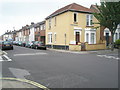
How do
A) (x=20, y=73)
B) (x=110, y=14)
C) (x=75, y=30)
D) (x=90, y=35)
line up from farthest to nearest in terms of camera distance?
(x=90, y=35) → (x=75, y=30) → (x=110, y=14) → (x=20, y=73)

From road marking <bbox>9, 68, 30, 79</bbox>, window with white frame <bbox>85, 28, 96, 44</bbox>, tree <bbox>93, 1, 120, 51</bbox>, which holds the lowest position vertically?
road marking <bbox>9, 68, 30, 79</bbox>

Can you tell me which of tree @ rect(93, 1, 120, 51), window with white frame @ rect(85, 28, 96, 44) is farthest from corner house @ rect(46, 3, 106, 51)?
tree @ rect(93, 1, 120, 51)

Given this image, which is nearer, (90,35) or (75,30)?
(75,30)

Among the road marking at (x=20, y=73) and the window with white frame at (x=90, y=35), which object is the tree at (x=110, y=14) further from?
the road marking at (x=20, y=73)

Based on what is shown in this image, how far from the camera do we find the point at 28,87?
554 cm

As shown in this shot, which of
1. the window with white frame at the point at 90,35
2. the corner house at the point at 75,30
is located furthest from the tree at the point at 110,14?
the window with white frame at the point at 90,35

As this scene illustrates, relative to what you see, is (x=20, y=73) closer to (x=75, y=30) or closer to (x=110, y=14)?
Result: (x=110, y=14)

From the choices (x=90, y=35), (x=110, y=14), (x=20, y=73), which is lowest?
(x=20, y=73)

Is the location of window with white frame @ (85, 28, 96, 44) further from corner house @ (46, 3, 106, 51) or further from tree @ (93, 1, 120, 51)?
tree @ (93, 1, 120, 51)

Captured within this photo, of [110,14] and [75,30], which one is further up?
[110,14]

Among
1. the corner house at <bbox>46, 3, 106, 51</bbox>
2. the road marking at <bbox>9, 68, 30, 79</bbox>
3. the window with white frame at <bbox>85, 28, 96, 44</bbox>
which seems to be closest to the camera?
the road marking at <bbox>9, 68, 30, 79</bbox>

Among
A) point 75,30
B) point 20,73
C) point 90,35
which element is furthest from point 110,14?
point 20,73

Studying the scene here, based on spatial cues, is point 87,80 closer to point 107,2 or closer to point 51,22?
point 107,2

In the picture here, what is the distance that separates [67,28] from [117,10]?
27.8 ft
